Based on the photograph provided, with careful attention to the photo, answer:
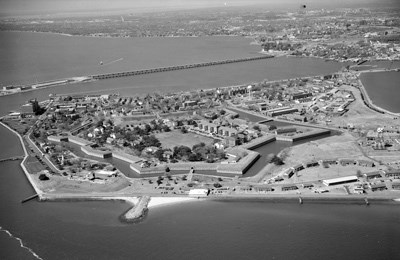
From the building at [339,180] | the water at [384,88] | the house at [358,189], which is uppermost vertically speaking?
the water at [384,88]

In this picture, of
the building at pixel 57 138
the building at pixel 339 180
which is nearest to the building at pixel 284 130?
the building at pixel 339 180

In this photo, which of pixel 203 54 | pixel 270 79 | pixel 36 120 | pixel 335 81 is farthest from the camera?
pixel 203 54

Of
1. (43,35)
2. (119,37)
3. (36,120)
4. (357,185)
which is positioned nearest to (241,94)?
(36,120)

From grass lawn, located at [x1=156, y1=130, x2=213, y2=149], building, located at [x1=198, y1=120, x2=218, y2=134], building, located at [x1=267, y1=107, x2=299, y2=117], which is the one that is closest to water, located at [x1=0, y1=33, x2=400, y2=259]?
grass lawn, located at [x1=156, y1=130, x2=213, y2=149]

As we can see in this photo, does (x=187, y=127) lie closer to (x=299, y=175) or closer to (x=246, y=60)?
(x=299, y=175)

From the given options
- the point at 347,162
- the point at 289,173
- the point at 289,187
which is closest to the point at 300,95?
the point at 347,162

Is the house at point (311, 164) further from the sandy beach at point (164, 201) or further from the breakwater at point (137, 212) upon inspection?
the breakwater at point (137, 212)

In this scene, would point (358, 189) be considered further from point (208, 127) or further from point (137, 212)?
point (208, 127)
